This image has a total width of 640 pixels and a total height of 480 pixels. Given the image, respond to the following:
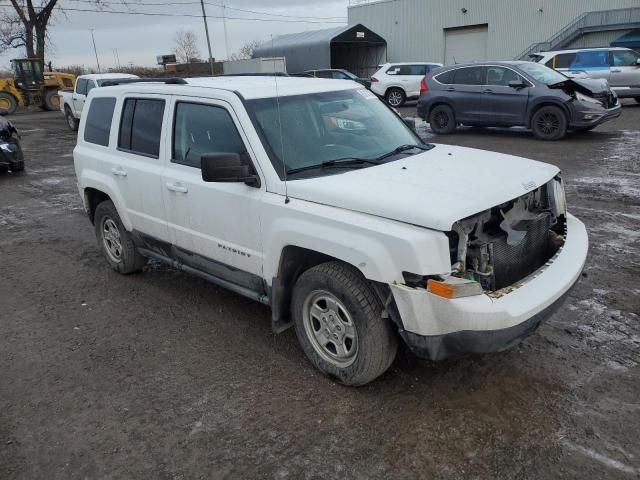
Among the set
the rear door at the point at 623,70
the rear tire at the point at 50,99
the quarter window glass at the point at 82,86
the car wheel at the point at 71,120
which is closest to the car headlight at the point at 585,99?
the rear door at the point at 623,70

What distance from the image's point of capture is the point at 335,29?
36.1 m

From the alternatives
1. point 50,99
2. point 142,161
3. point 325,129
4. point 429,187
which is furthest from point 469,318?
point 50,99

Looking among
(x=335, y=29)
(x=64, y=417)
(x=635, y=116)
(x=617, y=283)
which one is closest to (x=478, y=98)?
(x=635, y=116)

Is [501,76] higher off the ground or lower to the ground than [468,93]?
higher

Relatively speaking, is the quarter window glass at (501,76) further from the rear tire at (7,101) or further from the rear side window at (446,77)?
the rear tire at (7,101)

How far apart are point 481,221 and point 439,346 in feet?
2.45

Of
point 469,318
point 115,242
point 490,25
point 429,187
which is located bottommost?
point 115,242

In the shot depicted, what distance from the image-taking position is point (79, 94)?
17953 millimetres

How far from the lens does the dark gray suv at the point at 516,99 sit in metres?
11.8

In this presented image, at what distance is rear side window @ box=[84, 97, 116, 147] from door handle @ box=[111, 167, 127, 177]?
0.35 meters

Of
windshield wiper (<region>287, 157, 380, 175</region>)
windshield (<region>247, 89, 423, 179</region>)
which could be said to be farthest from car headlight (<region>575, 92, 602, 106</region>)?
windshield wiper (<region>287, 157, 380, 175</region>)

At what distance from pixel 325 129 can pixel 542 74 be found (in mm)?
10258

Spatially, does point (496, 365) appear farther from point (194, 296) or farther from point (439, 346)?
point (194, 296)

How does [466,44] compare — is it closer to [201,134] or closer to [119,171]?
[119,171]
